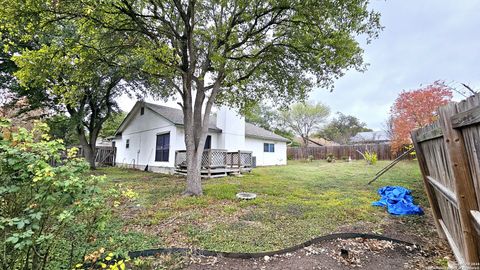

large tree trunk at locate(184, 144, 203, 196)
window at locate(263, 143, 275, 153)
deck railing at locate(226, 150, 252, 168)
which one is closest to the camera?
large tree trunk at locate(184, 144, 203, 196)

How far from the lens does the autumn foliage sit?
12572mm

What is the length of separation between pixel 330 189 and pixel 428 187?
4599mm

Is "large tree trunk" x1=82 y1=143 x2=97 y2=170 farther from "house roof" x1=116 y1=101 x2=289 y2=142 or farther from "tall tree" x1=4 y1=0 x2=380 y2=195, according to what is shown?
"tall tree" x1=4 y1=0 x2=380 y2=195

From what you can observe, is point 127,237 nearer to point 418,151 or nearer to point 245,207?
point 245,207

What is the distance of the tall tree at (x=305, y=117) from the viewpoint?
3581 centimetres

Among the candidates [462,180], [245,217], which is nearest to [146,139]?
[245,217]

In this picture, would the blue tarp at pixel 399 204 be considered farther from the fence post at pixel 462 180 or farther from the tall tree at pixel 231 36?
the tall tree at pixel 231 36

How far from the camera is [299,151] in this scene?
86.4 feet

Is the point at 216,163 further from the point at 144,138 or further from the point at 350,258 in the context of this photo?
the point at 350,258

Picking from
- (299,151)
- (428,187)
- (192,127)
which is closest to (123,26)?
(192,127)

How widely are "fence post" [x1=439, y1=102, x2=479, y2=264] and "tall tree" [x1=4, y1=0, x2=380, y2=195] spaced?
4.89 meters

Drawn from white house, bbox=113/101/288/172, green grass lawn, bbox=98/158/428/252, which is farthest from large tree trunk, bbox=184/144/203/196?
white house, bbox=113/101/288/172

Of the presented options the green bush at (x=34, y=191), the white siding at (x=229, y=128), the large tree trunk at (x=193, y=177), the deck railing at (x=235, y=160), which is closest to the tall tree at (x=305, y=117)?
the white siding at (x=229, y=128)

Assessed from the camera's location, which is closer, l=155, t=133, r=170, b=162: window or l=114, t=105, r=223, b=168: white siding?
l=114, t=105, r=223, b=168: white siding
